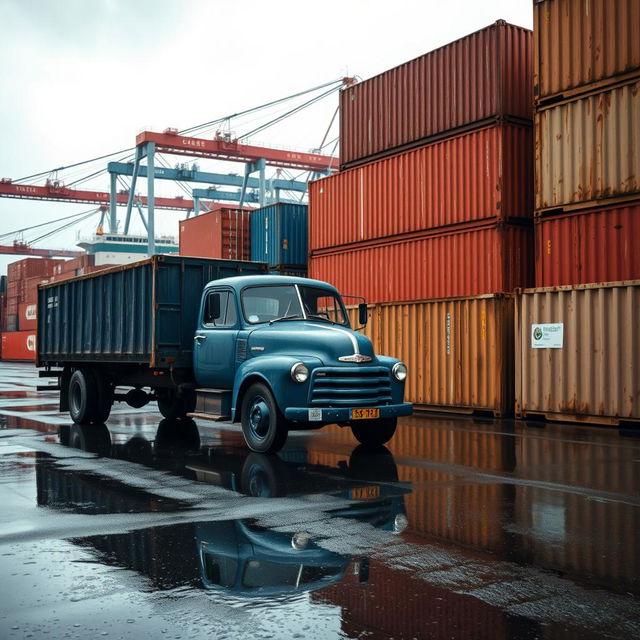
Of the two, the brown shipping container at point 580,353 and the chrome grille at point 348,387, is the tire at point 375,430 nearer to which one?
the chrome grille at point 348,387

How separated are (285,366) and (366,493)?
252 cm

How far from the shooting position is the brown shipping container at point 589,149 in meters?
15.5

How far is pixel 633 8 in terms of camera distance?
1564cm

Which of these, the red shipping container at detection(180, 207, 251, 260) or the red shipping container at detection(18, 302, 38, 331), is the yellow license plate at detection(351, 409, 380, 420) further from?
the red shipping container at detection(18, 302, 38, 331)

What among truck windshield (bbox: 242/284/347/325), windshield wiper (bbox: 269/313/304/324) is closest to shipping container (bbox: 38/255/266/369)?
truck windshield (bbox: 242/284/347/325)

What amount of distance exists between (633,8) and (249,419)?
11.5m

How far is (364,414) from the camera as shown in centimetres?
995

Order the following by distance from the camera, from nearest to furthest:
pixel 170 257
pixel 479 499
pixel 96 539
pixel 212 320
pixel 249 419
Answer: pixel 96 539, pixel 479 499, pixel 249 419, pixel 212 320, pixel 170 257

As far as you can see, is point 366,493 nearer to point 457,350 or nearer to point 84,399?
point 84,399

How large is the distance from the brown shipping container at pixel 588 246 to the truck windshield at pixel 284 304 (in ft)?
22.5

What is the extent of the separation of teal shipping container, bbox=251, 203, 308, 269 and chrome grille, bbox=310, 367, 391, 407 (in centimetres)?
1588

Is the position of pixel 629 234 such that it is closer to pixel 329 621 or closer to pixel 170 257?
pixel 170 257

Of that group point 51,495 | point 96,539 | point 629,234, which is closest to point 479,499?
point 96,539

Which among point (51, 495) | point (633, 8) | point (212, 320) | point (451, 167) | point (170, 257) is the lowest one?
point (51, 495)
